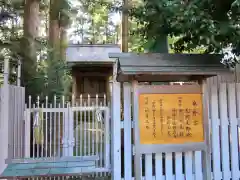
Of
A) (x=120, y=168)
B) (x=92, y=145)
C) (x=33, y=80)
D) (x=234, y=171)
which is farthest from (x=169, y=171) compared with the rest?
(x=33, y=80)

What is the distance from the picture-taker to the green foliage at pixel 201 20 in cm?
468

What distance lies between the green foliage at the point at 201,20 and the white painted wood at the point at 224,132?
2.90 feet

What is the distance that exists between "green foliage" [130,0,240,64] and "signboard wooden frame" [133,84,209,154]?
91 cm

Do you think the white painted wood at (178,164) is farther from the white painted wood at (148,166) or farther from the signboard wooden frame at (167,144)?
the white painted wood at (148,166)

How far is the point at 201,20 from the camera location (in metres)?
4.68

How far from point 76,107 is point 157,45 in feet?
9.20

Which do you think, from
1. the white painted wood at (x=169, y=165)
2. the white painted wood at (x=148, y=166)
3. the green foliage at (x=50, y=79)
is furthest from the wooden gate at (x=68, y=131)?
the green foliage at (x=50, y=79)

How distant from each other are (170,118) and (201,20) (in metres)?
1.82

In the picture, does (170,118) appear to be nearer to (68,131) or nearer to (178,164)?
(178,164)

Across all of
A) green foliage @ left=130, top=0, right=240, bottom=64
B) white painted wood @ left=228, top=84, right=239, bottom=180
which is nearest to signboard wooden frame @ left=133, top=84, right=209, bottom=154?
white painted wood @ left=228, top=84, right=239, bottom=180

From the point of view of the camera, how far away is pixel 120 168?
5234 mm

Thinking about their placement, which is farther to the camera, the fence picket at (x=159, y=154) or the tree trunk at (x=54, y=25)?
the tree trunk at (x=54, y=25)

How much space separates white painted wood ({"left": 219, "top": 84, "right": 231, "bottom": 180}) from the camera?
218 inches

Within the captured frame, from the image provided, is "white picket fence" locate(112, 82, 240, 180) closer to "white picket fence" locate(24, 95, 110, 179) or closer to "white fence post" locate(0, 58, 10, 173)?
"white picket fence" locate(24, 95, 110, 179)
